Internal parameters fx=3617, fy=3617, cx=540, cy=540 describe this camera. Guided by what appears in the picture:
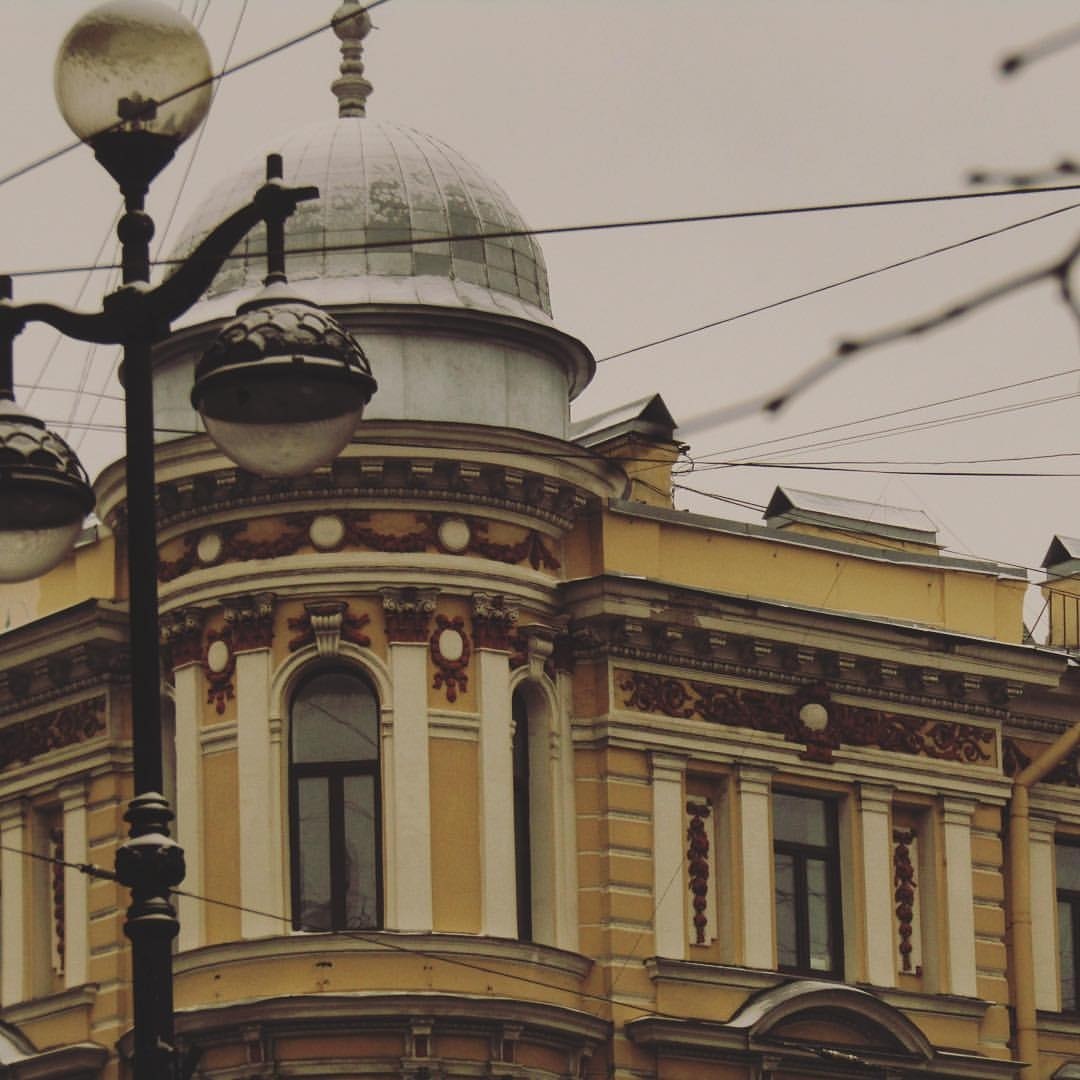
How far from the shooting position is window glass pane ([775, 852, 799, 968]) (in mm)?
27203

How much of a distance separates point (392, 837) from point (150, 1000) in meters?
13.3

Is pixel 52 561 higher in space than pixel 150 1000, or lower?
higher

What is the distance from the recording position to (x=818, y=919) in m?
27.5

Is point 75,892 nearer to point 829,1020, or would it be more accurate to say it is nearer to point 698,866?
point 698,866

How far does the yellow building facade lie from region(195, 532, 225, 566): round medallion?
0.03 m

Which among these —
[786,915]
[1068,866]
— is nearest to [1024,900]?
[1068,866]

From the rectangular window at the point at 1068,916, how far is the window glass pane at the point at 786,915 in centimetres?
287

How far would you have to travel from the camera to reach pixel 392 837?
82.8 ft

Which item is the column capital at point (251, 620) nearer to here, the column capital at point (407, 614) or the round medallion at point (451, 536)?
the column capital at point (407, 614)

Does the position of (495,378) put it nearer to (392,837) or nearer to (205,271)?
(392,837)

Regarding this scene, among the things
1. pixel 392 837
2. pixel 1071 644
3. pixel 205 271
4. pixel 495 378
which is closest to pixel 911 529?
pixel 1071 644

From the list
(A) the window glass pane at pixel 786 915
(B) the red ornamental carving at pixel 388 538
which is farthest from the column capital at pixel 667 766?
(B) the red ornamental carving at pixel 388 538

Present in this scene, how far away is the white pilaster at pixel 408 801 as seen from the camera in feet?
82.4

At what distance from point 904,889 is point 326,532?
5.65 meters
